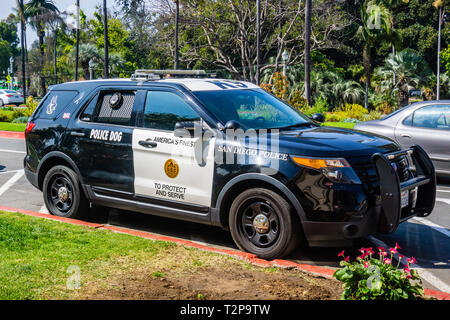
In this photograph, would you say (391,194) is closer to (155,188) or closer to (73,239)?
(155,188)

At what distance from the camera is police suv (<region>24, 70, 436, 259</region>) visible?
5.36m

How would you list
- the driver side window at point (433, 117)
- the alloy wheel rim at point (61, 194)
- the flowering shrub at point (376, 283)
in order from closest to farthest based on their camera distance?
the flowering shrub at point (376, 283) → the alloy wheel rim at point (61, 194) → the driver side window at point (433, 117)

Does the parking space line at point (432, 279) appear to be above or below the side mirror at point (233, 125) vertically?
below

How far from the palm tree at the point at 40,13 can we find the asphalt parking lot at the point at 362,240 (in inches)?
2501

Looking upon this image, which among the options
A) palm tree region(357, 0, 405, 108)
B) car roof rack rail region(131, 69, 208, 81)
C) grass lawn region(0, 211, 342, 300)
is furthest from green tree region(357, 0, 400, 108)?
grass lawn region(0, 211, 342, 300)

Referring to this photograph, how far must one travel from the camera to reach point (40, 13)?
74125 millimetres

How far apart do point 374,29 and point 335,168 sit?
4066 cm

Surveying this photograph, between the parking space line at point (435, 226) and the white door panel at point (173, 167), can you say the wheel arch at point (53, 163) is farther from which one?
the parking space line at point (435, 226)

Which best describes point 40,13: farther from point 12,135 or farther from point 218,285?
point 218,285

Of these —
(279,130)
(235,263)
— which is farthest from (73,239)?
(279,130)

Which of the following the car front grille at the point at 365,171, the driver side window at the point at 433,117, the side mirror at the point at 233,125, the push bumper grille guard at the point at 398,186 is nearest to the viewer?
the push bumper grille guard at the point at 398,186

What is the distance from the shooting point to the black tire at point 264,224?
5457mm

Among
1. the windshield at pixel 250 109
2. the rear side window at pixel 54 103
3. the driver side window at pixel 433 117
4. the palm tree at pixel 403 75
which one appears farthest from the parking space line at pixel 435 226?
the palm tree at pixel 403 75

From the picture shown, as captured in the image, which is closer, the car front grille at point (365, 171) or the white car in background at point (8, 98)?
the car front grille at point (365, 171)
